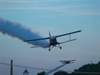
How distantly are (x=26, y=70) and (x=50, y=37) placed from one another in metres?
11.9

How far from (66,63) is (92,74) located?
85.7ft

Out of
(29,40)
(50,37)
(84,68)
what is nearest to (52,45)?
(50,37)

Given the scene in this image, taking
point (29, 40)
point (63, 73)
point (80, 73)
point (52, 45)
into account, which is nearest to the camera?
point (52, 45)

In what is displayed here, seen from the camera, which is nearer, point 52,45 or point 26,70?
point 52,45

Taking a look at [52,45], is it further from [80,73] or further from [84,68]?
[84,68]

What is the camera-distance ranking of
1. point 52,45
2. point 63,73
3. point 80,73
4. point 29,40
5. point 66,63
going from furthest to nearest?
point 63,73
point 80,73
point 66,63
point 29,40
point 52,45

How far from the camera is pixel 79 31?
95.1 metres

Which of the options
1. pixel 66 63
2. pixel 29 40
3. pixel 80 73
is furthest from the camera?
pixel 80 73

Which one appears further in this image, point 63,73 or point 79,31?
point 63,73

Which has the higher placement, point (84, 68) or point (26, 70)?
point (84, 68)

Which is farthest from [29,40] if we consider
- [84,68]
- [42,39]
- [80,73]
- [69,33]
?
[84,68]

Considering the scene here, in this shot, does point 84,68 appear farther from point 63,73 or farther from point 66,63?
point 66,63

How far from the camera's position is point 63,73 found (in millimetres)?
136125

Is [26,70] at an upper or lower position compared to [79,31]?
lower
